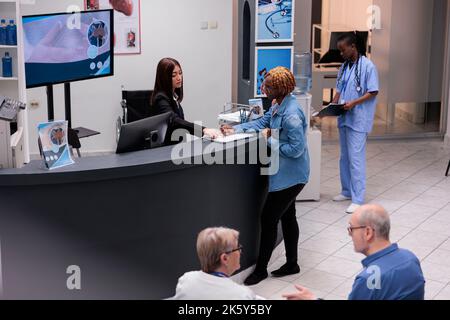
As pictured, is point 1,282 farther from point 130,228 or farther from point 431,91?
point 431,91

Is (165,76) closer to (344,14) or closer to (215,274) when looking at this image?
(215,274)

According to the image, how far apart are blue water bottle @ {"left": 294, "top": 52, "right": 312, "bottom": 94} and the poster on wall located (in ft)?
6.15

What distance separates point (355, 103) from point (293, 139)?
6.47 feet

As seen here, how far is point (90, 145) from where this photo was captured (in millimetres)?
8922

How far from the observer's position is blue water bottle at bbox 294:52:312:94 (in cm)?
755

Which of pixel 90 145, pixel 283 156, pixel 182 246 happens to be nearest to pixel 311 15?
pixel 90 145

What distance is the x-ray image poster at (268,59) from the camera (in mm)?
7754

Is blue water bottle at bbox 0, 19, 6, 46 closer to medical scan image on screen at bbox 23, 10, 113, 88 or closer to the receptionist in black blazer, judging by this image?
medical scan image on screen at bbox 23, 10, 113, 88

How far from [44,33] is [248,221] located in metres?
2.86

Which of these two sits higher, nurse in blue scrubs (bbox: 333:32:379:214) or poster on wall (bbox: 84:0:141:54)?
poster on wall (bbox: 84:0:141:54)

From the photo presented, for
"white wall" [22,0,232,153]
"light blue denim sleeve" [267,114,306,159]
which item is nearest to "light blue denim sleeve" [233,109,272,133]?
"light blue denim sleeve" [267,114,306,159]

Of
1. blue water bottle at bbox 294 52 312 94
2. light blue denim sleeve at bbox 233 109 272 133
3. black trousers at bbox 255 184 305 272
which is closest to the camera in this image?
black trousers at bbox 255 184 305 272

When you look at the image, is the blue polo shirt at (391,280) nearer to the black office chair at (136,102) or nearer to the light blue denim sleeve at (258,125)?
the light blue denim sleeve at (258,125)

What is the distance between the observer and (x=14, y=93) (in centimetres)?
606
